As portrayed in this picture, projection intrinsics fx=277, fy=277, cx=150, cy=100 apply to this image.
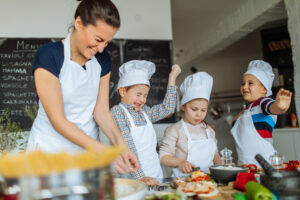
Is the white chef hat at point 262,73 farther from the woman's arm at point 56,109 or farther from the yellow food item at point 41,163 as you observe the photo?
the yellow food item at point 41,163

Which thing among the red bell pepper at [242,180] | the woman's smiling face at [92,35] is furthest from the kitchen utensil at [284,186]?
the woman's smiling face at [92,35]

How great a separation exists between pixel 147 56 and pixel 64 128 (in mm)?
2143

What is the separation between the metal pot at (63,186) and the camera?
1.29 ft

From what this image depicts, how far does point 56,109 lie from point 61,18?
2.13 meters

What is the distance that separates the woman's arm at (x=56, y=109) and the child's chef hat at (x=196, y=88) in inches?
38.4

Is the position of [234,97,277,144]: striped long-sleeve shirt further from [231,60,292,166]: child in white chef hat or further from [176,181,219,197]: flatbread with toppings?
[176,181,219,197]: flatbread with toppings

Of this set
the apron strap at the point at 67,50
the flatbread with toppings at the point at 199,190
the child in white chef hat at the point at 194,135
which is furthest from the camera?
the child in white chef hat at the point at 194,135

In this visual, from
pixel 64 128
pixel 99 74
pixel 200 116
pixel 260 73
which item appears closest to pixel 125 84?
pixel 99 74

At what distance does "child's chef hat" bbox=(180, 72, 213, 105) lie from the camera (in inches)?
68.2

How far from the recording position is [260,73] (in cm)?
191

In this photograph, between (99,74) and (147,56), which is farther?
(147,56)

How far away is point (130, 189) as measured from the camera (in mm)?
723

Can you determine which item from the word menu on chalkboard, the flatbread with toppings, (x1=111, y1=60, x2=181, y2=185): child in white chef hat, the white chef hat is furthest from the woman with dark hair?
the word menu on chalkboard

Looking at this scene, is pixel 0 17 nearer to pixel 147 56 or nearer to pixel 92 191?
pixel 147 56
